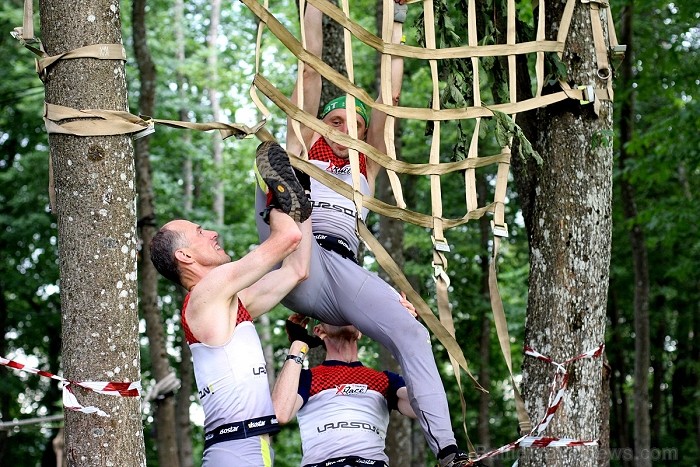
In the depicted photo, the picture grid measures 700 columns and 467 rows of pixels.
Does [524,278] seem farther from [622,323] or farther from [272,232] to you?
[272,232]

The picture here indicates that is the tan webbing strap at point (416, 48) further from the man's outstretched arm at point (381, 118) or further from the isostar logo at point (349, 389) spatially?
the isostar logo at point (349, 389)

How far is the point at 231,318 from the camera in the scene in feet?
12.3

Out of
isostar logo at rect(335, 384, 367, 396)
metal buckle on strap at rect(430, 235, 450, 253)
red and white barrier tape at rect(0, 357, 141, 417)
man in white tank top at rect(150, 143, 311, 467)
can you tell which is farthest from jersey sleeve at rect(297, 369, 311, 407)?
red and white barrier tape at rect(0, 357, 141, 417)

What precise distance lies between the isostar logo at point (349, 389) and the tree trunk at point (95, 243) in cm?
93

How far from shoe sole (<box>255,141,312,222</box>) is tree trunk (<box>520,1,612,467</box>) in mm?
1578

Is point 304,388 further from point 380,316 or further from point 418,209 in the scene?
point 418,209

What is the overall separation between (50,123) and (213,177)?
14736 millimetres

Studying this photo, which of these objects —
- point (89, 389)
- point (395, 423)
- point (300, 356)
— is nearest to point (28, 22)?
point (89, 389)

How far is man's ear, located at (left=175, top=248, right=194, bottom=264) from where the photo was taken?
3818mm

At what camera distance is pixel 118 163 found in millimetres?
3756

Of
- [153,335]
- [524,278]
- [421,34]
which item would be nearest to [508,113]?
[421,34]

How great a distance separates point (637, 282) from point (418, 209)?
354 cm

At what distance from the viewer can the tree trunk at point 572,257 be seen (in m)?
4.88

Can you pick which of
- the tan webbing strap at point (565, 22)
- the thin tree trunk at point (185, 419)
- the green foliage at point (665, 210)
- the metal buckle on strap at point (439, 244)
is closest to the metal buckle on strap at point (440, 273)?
the metal buckle on strap at point (439, 244)
